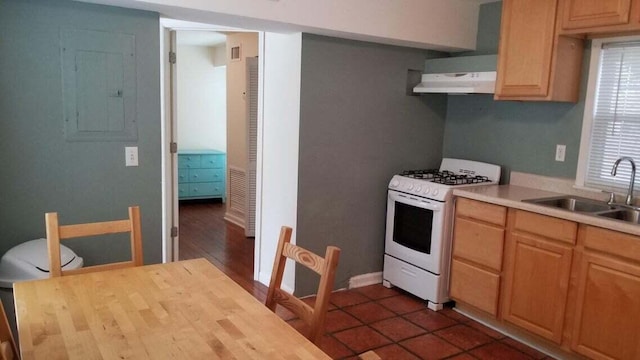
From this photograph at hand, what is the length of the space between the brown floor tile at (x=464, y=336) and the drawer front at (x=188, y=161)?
15.8 ft

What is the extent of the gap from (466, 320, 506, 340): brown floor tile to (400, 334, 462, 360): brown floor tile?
365mm

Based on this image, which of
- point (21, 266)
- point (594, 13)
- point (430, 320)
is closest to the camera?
point (21, 266)

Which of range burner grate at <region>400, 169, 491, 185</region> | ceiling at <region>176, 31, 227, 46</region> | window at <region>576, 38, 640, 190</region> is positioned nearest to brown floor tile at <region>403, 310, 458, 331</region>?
range burner grate at <region>400, 169, 491, 185</region>

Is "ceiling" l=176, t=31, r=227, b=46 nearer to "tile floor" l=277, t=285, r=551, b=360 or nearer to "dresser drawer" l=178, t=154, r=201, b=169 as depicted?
"dresser drawer" l=178, t=154, r=201, b=169

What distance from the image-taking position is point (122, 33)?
9.09ft

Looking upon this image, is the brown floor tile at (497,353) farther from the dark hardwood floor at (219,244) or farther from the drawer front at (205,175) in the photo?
the drawer front at (205,175)

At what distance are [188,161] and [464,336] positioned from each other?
16.3 feet

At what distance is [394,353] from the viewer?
2926mm

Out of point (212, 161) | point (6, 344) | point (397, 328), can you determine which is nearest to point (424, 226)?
point (397, 328)

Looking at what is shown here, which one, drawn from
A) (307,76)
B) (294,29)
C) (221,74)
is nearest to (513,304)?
(307,76)

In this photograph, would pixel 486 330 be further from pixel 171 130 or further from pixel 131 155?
pixel 171 130

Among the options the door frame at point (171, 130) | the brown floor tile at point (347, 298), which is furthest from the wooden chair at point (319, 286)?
the door frame at point (171, 130)

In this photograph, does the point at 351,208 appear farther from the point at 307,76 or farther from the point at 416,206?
the point at 307,76

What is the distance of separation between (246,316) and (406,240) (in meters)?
2.38
